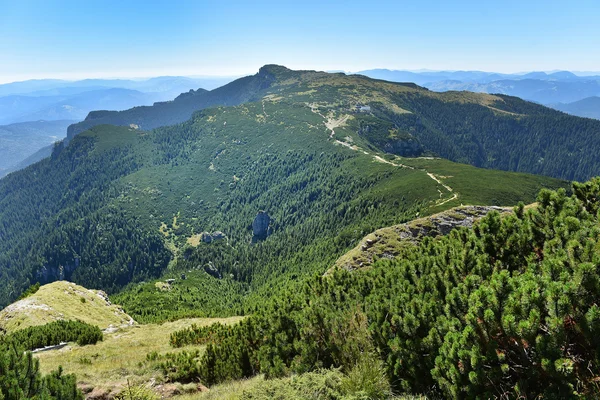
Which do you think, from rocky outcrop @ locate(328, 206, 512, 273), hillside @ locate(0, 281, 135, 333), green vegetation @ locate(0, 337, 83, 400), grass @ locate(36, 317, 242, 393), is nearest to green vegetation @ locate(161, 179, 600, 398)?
grass @ locate(36, 317, 242, 393)

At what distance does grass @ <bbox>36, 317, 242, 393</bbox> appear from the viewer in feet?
51.1

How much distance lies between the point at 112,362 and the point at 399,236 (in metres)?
47.6

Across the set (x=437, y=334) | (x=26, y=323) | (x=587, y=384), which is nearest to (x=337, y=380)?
(x=437, y=334)

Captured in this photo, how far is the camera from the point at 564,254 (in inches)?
341

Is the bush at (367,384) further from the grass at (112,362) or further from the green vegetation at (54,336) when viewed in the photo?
the green vegetation at (54,336)

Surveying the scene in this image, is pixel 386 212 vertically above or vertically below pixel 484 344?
below

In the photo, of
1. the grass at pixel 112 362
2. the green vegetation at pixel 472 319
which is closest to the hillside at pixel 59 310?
the grass at pixel 112 362

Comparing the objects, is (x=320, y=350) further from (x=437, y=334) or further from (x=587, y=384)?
(x=587, y=384)

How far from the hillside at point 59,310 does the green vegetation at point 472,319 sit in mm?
32411

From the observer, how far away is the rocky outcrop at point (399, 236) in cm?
5206

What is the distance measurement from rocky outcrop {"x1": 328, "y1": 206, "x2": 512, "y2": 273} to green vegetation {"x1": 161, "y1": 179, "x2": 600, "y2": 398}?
33.3 metres

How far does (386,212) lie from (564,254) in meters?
148

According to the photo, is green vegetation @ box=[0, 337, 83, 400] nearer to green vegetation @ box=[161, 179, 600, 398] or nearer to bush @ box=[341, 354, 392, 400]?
green vegetation @ box=[161, 179, 600, 398]

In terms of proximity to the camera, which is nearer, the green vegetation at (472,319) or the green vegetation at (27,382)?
the green vegetation at (472,319)
